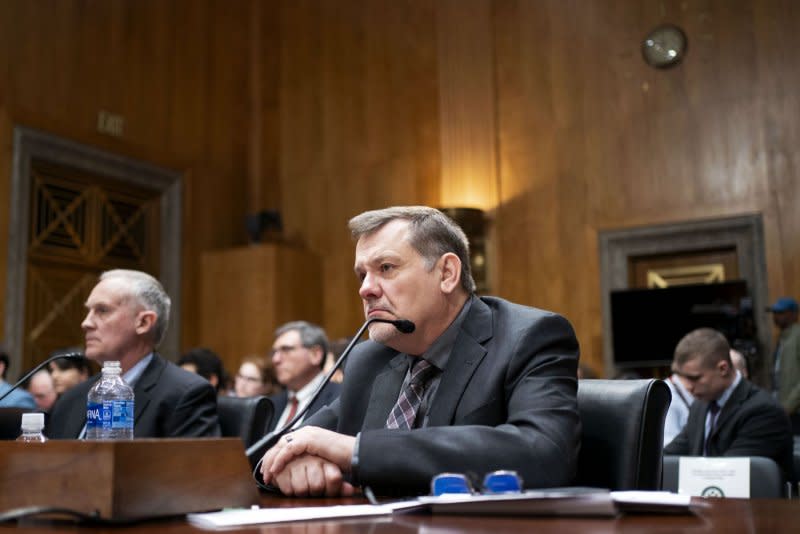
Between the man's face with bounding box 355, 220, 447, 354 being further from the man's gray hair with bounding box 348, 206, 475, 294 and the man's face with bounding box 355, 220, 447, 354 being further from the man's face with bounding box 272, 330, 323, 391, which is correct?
the man's face with bounding box 272, 330, 323, 391

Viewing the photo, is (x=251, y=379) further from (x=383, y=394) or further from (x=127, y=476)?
(x=127, y=476)

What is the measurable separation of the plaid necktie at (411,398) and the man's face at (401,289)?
0.05 meters

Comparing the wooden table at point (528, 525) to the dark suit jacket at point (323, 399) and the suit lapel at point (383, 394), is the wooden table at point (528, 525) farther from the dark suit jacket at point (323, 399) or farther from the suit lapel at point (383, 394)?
the dark suit jacket at point (323, 399)

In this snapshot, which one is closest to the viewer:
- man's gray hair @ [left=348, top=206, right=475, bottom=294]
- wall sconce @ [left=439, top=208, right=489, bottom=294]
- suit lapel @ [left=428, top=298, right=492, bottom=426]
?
suit lapel @ [left=428, top=298, right=492, bottom=426]

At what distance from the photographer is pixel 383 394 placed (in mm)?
2088

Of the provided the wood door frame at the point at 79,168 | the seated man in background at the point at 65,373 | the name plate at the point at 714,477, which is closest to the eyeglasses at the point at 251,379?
the seated man in background at the point at 65,373

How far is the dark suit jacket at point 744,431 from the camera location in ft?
Answer: 12.8

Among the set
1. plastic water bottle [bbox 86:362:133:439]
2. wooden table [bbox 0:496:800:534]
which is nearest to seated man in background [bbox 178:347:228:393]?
plastic water bottle [bbox 86:362:133:439]

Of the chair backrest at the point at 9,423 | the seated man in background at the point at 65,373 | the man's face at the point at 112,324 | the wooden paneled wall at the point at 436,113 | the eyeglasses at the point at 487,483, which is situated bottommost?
the eyeglasses at the point at 487,483

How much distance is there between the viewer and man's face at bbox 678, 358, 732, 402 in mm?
4199

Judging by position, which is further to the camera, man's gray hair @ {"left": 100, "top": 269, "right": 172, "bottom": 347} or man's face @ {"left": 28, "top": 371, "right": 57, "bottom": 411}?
man's face @ {"left": 28, "top": 371, "right": 57, "bottom": 411}

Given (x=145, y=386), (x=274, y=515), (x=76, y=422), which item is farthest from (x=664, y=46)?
Result: (x=274, y=515)

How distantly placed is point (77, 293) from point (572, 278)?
4.35m

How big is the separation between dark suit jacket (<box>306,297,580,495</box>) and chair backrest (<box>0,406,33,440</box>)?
70 cm
